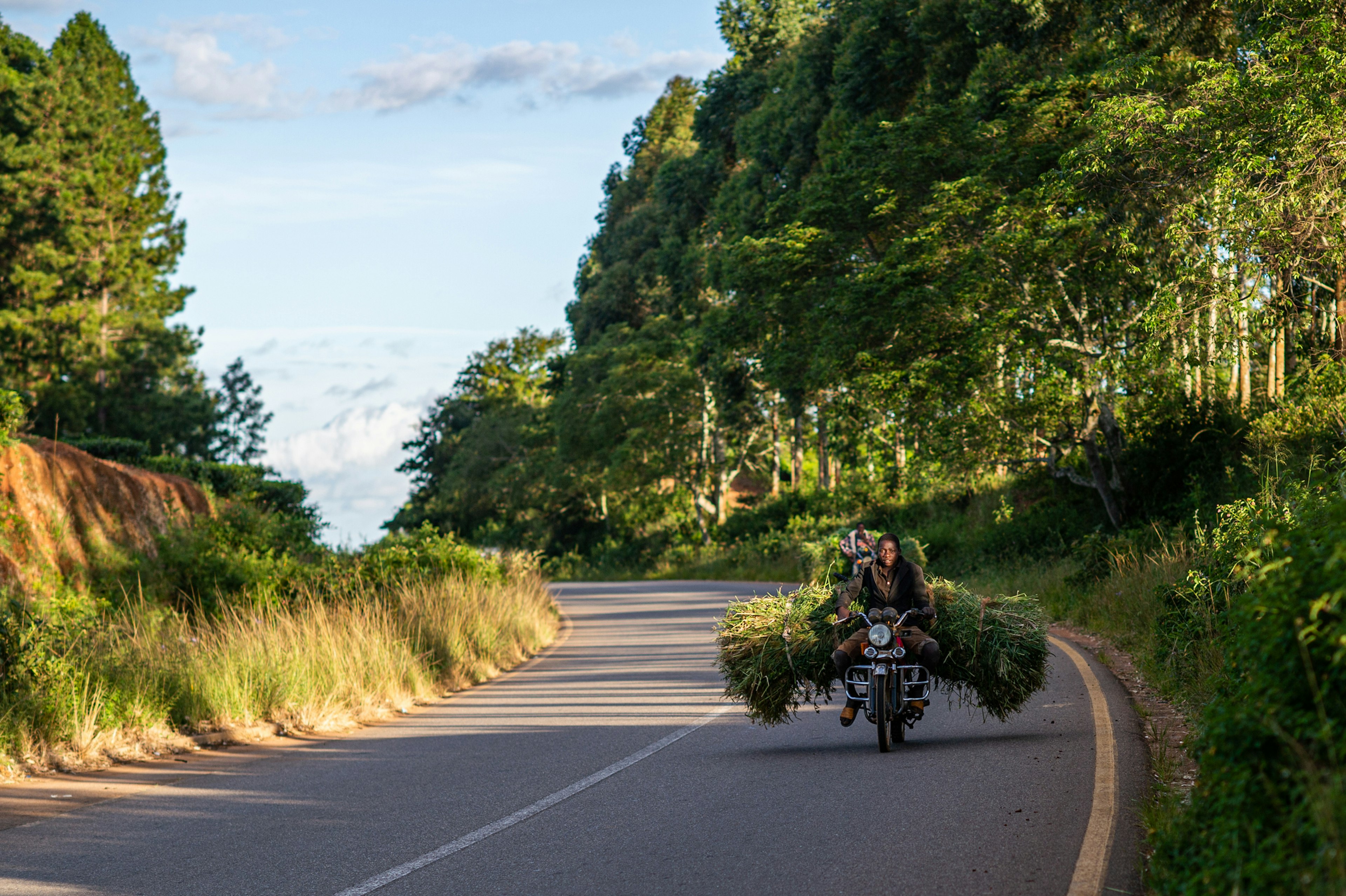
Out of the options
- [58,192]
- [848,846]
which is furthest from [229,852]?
[58,192]

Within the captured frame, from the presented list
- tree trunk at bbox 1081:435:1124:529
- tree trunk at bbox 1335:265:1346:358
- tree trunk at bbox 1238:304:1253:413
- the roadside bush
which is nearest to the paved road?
the roadside bush

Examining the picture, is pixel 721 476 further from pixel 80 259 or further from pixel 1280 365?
pixel 1280 365

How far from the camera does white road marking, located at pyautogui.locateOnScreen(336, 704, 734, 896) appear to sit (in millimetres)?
6633

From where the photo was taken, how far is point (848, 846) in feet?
22.9

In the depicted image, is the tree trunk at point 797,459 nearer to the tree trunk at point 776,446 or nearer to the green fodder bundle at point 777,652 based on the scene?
the tree trunk at point 776,446

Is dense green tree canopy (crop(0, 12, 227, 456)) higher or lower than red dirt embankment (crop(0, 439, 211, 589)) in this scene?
higher

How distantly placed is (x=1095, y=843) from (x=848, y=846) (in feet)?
4.20

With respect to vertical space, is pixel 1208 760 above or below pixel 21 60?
below

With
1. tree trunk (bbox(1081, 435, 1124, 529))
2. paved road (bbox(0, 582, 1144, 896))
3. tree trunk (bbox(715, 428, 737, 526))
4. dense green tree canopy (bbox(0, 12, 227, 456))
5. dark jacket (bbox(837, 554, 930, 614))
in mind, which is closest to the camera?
paved road (bbox(0, 582, 1144, 896))

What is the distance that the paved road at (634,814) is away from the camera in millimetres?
6582

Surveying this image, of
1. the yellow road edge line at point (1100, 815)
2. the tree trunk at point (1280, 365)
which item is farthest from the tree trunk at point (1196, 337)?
the yellow road edge line at point (1100, 815)

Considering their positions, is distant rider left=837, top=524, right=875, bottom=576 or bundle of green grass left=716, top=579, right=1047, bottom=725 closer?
bundle of green grass left=716, top=579, right=1047, bottom=725

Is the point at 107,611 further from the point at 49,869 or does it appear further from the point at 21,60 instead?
the point at 21,60

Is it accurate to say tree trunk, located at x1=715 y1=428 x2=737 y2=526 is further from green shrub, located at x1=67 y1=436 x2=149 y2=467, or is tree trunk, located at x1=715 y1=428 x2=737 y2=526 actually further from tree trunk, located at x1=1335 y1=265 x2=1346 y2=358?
tree trunk, located at x1=1335 y1=265 x2=1346 y2=358
